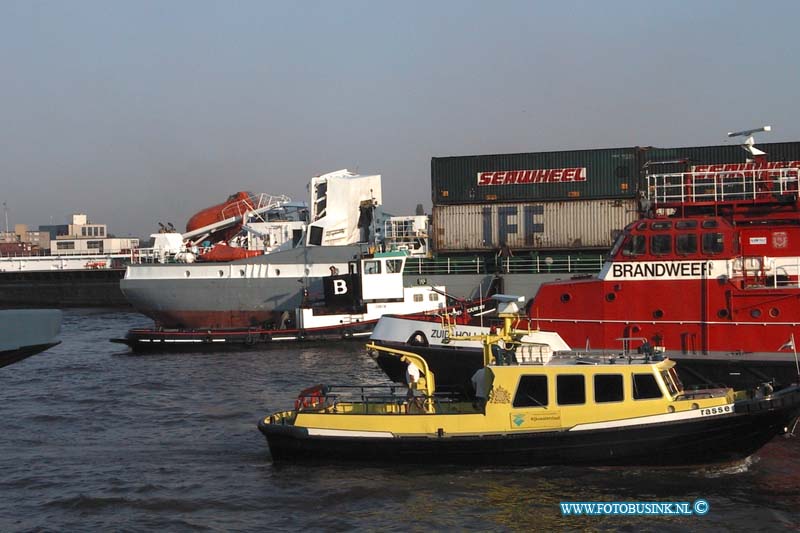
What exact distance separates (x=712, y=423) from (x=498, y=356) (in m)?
3.86

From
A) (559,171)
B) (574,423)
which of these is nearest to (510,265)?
(559,171)

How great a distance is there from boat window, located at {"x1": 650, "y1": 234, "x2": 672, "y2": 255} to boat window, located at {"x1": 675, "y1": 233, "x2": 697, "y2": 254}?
0.17m

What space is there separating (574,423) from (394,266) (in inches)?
862

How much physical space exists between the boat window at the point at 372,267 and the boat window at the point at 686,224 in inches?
718

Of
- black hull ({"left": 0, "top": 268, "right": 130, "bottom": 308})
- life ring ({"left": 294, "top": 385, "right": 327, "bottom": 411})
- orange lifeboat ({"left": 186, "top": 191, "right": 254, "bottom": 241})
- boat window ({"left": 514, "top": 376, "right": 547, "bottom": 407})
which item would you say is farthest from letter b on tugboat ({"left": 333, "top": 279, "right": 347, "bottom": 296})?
black hull ({"left": 0, "top": 268, "right": 130, "bottom": 308})

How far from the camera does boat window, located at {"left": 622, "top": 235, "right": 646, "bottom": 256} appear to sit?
1958 cm

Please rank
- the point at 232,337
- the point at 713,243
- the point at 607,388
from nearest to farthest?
the point at 607,388 → the point at 713,243 → the point at 232,337

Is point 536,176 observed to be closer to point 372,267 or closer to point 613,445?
point 372,267

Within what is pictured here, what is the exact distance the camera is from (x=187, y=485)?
51.5ft

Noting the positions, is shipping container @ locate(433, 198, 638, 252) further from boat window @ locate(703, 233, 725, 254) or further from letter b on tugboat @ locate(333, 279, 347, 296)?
boat window @ locate(703, 233, 725, 254)

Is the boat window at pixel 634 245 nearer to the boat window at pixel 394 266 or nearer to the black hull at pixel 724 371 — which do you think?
the black hull at pixel 724 371

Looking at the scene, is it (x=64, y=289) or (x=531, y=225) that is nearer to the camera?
(x=531, y=225)

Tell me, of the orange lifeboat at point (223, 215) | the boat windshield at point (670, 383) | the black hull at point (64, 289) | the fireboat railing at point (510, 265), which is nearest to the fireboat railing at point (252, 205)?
the orange lifeboat at point (223, 215)

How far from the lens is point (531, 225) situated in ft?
125
